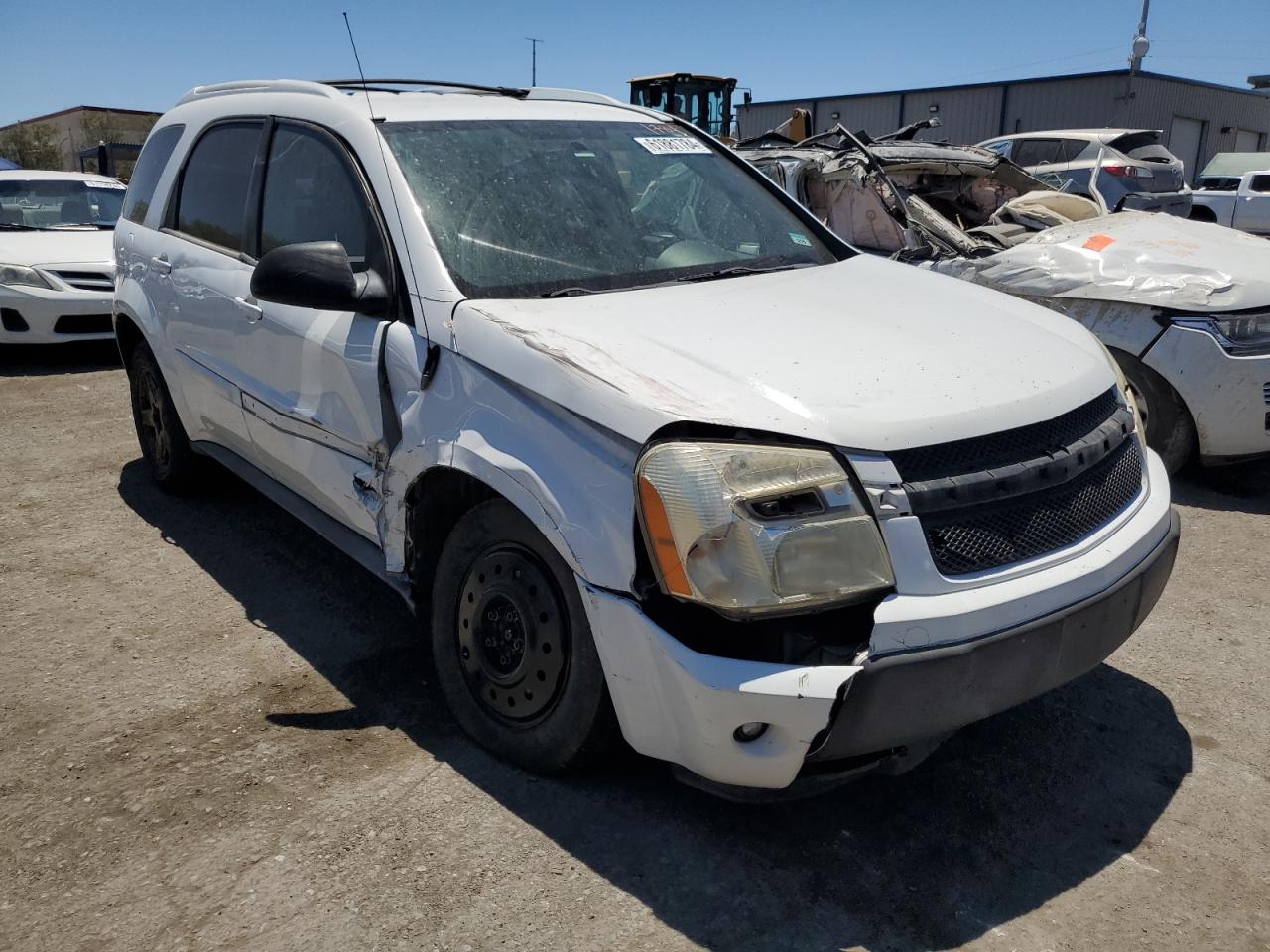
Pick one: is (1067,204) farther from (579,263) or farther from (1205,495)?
(579,263)

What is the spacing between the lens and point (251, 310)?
362 centimetres

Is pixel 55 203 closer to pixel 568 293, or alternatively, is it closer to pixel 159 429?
pixel 159 429

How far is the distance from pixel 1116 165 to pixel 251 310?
9.60 metres

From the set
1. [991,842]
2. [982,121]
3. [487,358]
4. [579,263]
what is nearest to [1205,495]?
[991,842]

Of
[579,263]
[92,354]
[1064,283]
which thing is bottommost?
[92,354]

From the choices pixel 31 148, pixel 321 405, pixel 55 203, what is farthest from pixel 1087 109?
pixel 31 148

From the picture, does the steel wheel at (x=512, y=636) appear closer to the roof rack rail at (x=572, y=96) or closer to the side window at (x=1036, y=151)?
the roof rack rail at (x=572, y=96)

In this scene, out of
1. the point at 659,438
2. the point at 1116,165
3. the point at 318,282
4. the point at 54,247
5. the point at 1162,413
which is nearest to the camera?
the point at 659,438

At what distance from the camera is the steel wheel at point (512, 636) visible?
8.43ft

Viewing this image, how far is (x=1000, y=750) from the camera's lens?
2.94 meters

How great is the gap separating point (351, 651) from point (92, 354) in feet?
24.2

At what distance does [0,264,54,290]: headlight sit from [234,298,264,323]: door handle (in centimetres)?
601

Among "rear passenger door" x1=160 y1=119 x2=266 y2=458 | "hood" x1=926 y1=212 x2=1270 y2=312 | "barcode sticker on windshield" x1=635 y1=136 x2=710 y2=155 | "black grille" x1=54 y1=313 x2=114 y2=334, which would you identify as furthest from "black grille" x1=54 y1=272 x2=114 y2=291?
"hood" x1=926 y1=212 x2=1270 y2=312

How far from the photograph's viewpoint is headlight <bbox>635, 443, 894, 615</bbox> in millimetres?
2139
